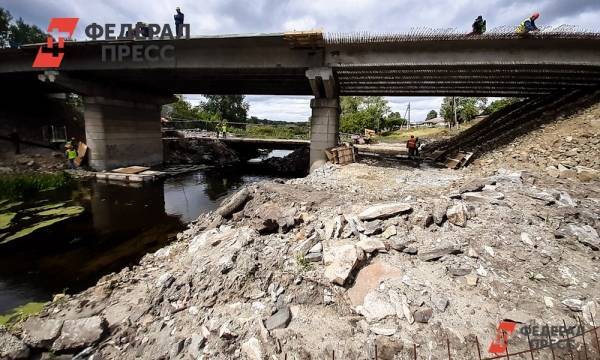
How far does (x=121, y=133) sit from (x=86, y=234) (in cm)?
1615

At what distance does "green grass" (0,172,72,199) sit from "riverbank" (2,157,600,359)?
472 inches

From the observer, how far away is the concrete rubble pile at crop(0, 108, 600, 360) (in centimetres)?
416

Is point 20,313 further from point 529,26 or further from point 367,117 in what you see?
point 367,117

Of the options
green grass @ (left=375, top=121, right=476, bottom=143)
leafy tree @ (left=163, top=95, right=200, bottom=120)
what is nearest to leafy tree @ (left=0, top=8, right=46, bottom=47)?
leafy tree @ (left=163, top=95, right=200, bottom=120)

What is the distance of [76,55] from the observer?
62.2ft

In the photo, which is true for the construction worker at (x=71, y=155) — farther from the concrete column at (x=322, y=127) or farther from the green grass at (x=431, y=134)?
the green grass at (x=431, y=134)

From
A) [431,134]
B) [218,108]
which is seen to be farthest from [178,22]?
[218,108]

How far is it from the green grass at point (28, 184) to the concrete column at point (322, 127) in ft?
51.1

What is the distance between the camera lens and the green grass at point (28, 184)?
1389 cm

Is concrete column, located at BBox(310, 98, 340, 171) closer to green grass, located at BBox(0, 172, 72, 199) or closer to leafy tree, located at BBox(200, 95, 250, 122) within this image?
green grass, located at BBox(0, 172, 72, 199)

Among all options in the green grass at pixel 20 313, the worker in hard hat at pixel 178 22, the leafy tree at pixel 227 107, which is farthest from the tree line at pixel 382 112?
the green grass at pixel 20 313

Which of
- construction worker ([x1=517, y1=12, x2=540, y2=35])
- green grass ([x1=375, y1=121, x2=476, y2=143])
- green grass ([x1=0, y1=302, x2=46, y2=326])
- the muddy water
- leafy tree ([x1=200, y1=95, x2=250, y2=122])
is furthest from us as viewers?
leafy tree ([x1=200, y1=95, x2=250, y2=122])

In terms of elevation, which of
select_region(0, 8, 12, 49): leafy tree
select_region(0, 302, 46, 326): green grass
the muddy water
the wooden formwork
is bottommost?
select_region(0, 302, 46, 326): green grass

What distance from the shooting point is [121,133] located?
76.6 feet
